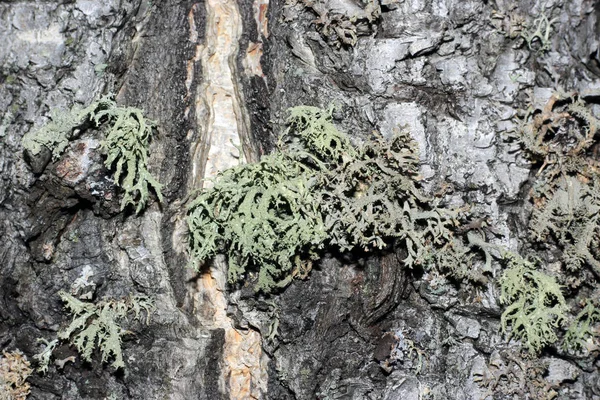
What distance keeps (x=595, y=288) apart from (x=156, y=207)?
235 cm

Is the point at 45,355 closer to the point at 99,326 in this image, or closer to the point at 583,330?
the point at 99,326

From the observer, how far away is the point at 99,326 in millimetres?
3459

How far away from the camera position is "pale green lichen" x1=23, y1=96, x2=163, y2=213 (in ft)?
11.0

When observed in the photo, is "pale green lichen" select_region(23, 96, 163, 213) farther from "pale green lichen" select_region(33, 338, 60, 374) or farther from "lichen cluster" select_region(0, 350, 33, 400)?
"lichen cluster" select_region(0, 350, 33, 400)

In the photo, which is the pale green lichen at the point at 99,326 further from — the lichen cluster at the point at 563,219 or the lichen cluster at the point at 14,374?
the lichen cluster at the point at 563,219

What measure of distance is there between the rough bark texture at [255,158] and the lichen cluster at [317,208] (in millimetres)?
126

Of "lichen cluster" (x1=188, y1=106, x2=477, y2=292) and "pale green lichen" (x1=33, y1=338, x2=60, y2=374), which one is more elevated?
"lichen cluster" (x1=188, y1=106, x2=477, y2=292)

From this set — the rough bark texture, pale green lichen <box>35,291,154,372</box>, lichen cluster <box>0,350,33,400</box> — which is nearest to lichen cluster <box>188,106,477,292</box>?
the rough bark texture

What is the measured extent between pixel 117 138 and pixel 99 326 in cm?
99

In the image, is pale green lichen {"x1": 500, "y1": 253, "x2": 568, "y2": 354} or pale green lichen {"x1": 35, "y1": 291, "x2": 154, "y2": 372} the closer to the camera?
pale green lichen {"x1": 500, "y1": 253, "x2": 568, "y2": 354}

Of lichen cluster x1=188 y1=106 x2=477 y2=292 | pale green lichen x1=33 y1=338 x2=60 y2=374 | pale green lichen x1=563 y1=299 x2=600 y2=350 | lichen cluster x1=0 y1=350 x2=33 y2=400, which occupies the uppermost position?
lichen cluster x1=188 y1=106 x2=477 y2=292

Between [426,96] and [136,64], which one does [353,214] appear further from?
[136,64]

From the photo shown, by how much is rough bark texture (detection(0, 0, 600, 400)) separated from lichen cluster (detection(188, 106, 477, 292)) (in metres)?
0.13

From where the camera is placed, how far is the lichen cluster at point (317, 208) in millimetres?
3223
